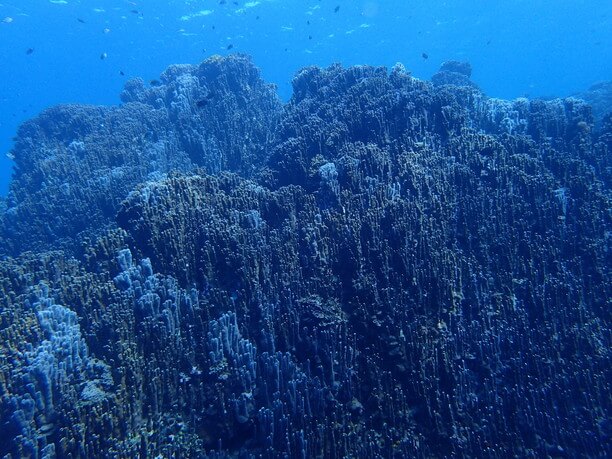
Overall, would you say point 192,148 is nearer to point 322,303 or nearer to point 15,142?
point 15,142

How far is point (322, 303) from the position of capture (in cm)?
539

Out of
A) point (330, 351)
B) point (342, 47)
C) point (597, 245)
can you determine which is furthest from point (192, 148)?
point (342, 47)

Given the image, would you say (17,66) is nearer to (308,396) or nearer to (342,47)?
(342,47)

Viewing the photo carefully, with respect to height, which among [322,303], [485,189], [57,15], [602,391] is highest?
[57,15]

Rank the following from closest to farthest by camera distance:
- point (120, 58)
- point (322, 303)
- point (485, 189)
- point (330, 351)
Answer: point (330, 351)
point (322, 303)
point (485, 189)
point (120, 58)

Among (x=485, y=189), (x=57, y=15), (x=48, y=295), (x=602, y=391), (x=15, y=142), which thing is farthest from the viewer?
(x=57, y=15)

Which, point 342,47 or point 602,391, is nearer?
point 602,391

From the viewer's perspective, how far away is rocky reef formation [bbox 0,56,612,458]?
13.1 feet

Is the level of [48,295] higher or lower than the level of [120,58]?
lower

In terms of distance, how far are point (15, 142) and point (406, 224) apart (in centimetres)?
1794

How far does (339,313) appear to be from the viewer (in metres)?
5.30

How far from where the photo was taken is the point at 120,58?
294 ft

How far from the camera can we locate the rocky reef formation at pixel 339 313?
3984 mm

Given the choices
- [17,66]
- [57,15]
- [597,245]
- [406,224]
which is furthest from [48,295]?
[17,66]
